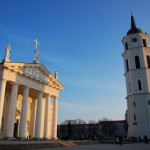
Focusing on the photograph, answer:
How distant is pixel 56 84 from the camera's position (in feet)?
121

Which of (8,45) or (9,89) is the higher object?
(8,45)

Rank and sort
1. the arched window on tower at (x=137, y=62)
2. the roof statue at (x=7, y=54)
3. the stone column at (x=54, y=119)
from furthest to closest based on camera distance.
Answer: the arched window on tower at (x=137, y=62) < the stone column at (x=54, y=119) < the roof statue at (x=7, y=54)

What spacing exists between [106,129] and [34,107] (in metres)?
79.6

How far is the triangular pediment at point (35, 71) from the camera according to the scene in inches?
1102

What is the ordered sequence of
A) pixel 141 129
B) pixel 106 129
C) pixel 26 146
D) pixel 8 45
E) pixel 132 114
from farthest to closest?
pixel 106 129 < pixel 132 114 < pixel 141 129 < pixel 8 45 < pixel 26 146

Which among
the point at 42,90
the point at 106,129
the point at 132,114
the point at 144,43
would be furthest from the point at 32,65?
the point at 106,129

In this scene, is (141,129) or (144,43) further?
(144,43)

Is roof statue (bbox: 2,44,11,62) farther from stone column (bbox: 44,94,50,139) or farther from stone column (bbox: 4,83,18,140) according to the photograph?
stone column (bbox: 44,94,50,139)

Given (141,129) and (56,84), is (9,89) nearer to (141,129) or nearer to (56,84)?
(56,84)

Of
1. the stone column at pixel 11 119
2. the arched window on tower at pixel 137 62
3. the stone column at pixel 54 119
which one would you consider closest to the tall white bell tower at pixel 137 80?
the arched window on tower at pixel 137 62

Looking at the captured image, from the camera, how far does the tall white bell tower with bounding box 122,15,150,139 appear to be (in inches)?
1735

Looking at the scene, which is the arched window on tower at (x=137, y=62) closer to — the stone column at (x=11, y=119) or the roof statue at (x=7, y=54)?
the stone column at (x=11, y=119)

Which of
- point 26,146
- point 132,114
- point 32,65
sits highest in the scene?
point 32,65

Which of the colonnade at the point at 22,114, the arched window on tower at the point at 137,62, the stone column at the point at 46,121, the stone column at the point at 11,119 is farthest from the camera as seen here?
the arched window on tower at the point at 137,62
